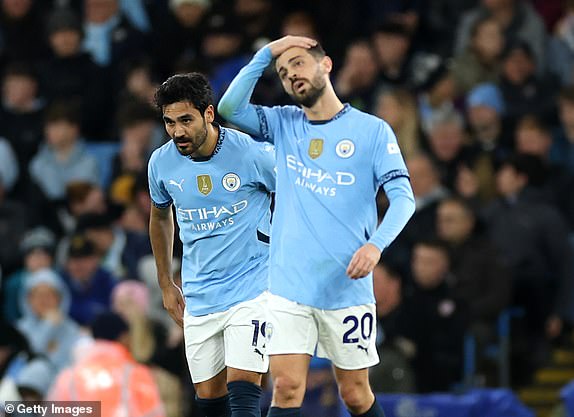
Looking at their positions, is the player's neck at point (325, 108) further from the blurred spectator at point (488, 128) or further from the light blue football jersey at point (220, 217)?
the blurred spectator at point (488, 128)

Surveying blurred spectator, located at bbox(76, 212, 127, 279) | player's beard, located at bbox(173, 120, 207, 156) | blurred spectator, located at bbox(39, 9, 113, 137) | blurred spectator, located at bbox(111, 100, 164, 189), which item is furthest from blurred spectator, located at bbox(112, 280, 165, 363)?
player's beard, located at bbox(173, 120, 207, 156)

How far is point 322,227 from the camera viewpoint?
9.02 meters

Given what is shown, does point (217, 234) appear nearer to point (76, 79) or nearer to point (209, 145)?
point (209, 145)

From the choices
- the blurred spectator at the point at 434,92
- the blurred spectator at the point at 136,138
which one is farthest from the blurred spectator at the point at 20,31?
the blurred spectator at the point at 434,92

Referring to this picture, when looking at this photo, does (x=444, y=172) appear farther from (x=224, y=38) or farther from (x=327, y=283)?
(x=327, y=283)

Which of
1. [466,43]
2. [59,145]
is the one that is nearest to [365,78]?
[466,43]

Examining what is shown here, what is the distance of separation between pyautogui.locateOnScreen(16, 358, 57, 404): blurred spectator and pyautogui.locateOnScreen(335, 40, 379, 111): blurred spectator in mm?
4097

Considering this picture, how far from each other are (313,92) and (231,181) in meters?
0.65

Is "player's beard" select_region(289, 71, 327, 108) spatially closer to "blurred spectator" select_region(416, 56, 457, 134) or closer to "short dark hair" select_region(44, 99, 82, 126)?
"blurred spectator" select_region(416, 56, 457, 134)

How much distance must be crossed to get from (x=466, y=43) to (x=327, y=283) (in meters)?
7.72

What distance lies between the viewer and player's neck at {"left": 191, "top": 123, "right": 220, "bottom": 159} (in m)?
9.10

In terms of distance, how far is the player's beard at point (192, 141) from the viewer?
29.3 ft

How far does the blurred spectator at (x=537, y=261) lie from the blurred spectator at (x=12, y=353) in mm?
3968

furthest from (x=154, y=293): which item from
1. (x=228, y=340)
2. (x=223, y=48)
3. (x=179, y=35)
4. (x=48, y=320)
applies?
(x=228, y=340)
